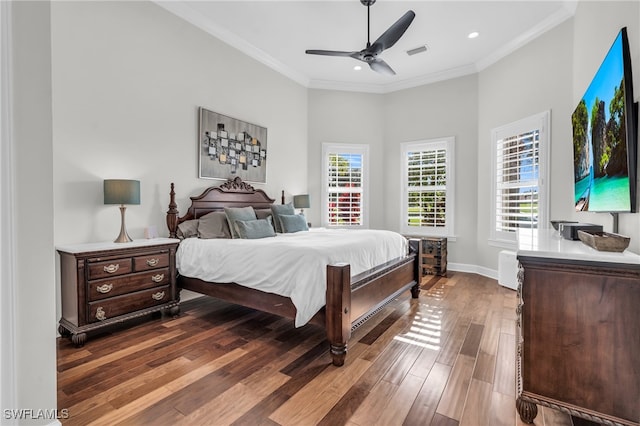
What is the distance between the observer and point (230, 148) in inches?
165

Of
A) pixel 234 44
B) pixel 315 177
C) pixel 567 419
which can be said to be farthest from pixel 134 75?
pixel 567 419

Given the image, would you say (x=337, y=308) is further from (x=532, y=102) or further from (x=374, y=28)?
(x=532, y=102)

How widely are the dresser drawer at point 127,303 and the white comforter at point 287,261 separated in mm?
297

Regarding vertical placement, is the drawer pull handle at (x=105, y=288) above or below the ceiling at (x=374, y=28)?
below

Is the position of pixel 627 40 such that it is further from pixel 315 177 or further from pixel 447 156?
pixel 315 177

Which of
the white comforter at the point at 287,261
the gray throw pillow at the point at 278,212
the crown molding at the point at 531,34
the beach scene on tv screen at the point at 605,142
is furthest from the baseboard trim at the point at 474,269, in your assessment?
the crown molding at the point at 531,34

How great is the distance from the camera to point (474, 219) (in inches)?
203

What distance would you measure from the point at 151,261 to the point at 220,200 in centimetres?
128

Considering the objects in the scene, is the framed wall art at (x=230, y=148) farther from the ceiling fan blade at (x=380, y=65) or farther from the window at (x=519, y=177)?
the window at (x=519, y=177)

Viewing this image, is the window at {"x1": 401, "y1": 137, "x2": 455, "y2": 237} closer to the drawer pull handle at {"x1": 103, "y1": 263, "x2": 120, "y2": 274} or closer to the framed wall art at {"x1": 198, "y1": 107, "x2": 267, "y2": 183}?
the framed wall art at {"x1": 198, "y1": 107, "x2": 267, "y2": 183}

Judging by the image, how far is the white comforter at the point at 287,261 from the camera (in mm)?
2322

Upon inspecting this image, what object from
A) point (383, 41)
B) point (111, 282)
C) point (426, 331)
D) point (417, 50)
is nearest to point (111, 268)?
point (111, 282)

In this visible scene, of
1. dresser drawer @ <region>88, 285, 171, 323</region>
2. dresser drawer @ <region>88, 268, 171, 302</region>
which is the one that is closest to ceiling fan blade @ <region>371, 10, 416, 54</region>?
dresser drawer @ <region>88, 268, 171, 302</region>

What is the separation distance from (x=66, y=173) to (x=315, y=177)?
12.3 ft
